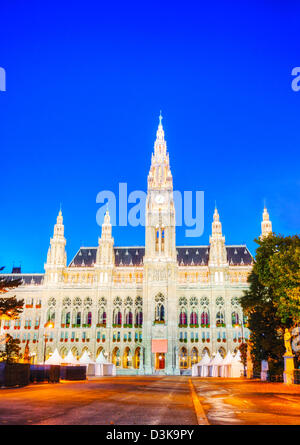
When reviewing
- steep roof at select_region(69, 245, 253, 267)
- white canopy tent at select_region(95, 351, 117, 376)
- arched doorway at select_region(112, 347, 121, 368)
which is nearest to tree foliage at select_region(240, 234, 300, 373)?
white canopy tent at select_region(95, 351, 117, 376)

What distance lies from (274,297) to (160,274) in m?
54.6

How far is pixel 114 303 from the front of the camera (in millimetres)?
95000

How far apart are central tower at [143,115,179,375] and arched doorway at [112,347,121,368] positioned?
780 cm

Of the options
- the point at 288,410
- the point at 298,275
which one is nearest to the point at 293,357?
the point at 298,275

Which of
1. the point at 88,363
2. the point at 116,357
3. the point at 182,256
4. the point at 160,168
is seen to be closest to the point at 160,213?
the point at 160,168

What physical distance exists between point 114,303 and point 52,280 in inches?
593

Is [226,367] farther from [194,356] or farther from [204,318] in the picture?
[204,318]

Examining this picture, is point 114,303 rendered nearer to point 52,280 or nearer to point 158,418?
point 52,280

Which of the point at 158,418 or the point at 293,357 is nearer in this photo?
the point at 158,418

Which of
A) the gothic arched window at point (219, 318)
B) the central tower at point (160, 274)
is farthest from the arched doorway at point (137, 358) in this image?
the gothic arched window at point (219, 318)

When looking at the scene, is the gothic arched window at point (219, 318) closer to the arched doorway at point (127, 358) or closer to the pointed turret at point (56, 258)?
the arched doorway at point (127, 358)

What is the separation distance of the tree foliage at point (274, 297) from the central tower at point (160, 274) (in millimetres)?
37051

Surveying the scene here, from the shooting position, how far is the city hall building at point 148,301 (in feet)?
295

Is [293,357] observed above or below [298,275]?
below
